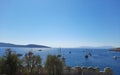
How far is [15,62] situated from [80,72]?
8242mm

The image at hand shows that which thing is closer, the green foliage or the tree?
the tree

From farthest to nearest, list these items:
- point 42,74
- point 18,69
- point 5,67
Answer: point 42,74, point 18,69, point 5,67

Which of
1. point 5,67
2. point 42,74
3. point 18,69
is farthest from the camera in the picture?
point 42,74

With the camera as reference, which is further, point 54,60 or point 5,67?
point 54,60

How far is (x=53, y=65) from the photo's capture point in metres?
21.1

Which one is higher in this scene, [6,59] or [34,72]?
[6,59]

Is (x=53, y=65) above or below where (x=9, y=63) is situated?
below

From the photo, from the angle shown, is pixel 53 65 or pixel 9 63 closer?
pixel 9 63

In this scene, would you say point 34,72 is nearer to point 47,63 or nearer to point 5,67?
point 47,63

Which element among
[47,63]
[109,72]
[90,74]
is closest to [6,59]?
[47,63]

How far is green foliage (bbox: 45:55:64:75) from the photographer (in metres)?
21.1

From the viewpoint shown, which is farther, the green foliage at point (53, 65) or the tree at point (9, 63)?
the green foliage at point (53, 65)

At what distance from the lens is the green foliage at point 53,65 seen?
21094 millimetres

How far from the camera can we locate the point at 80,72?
23.1m
